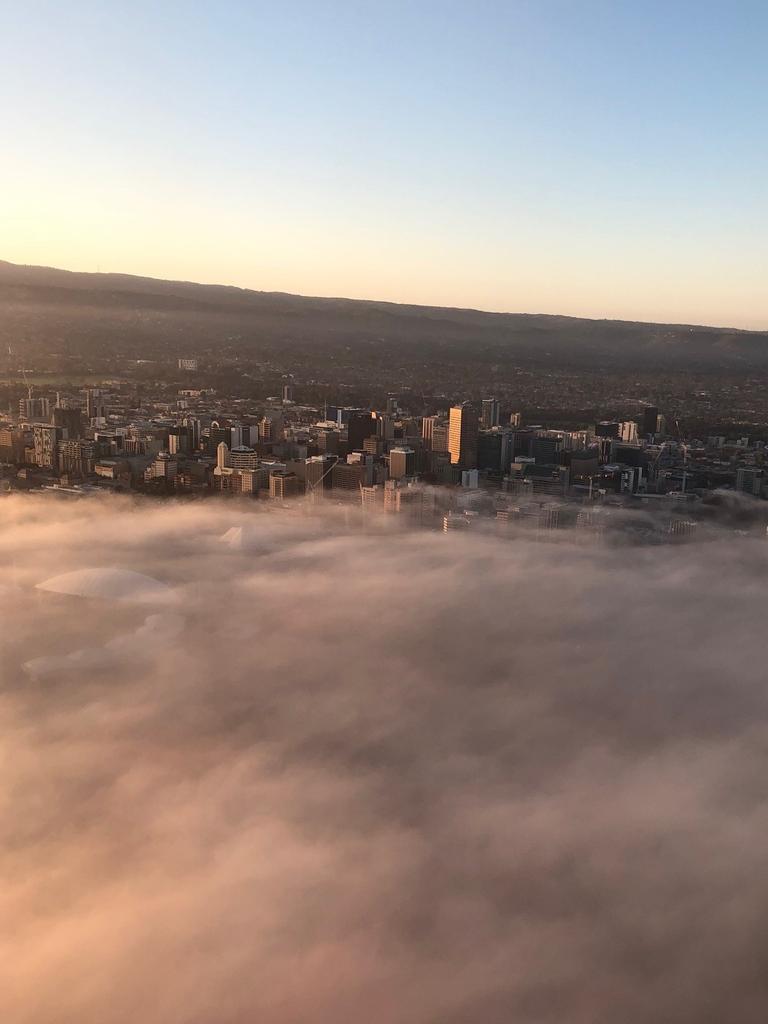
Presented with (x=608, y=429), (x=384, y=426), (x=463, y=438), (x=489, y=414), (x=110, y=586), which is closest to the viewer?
(x=110, y=586)

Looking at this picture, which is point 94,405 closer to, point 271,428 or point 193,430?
point 193,430

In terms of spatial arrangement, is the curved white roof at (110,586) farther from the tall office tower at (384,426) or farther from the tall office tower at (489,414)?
the tall office tower at (489,414)

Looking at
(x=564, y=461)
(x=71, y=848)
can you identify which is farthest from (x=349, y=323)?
(x=71, y=848)

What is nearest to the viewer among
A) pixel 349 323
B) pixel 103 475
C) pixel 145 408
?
pixel 103 475

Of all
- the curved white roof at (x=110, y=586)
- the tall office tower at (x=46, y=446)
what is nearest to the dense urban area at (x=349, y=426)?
the tall office tower at (x=46, y=446)

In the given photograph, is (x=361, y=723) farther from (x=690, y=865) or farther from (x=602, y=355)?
(x=602, y=355)

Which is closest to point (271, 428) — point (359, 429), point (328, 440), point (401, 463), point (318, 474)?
point (328, 440)

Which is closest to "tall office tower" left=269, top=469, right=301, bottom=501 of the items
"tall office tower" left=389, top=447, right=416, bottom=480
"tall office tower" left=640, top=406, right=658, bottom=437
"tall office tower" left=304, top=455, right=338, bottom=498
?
"tall office tower" left=304, top=455, right=338, bottom=498
